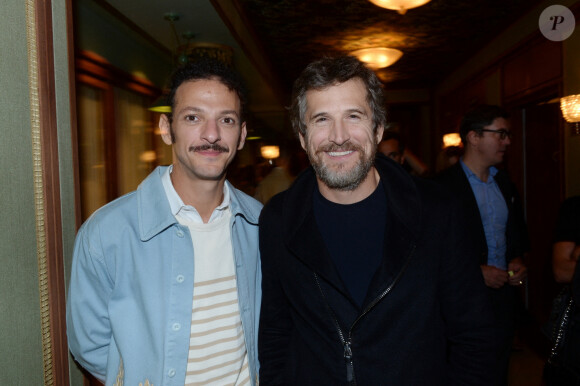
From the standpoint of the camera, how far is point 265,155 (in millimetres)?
11070

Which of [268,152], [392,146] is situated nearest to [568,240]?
[392,146]

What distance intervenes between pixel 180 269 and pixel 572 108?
3.84 meters

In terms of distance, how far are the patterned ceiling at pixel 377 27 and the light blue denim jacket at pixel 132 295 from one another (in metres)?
4.07

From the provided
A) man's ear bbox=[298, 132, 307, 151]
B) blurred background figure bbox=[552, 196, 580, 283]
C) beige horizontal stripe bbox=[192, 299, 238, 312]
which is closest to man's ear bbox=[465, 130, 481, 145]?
blurred background figure bbox=[552, 196, 580, 283]

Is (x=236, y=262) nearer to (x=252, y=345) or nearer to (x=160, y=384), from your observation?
(x=252, y=345)

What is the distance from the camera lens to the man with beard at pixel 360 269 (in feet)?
4.43

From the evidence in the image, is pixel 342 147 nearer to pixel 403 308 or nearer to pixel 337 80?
pixel 337 80

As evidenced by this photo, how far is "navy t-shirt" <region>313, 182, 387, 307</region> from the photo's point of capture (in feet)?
4.65

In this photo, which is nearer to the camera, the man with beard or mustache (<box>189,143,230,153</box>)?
the man with beard

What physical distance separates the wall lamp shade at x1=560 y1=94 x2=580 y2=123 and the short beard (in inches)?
123

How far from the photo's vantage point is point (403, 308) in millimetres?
1357

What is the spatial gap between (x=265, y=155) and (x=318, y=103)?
31.3 feet

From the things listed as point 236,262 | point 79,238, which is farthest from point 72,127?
point 236,262

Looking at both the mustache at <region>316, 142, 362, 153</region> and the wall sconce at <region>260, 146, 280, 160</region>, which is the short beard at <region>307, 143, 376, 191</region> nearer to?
the mustache at <region>316, 142, 362, 153</region>
